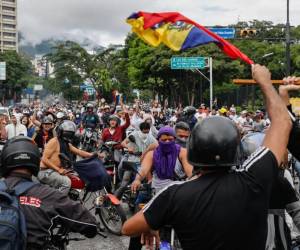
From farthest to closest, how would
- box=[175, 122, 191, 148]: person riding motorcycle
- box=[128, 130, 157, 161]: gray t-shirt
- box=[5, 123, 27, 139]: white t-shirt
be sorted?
box=[5, 123, 27, 139]: white t-shirt < box=[128, 130, 157, 161]: gray t-shirt < box=[175, 122, 191, 148]: person riding motorcycle

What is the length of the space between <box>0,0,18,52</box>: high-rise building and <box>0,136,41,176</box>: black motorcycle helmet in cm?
16227

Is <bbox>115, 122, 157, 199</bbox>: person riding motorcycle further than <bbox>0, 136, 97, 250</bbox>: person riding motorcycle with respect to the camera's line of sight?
Yes

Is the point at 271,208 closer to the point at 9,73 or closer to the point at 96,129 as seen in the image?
the point at 96,129

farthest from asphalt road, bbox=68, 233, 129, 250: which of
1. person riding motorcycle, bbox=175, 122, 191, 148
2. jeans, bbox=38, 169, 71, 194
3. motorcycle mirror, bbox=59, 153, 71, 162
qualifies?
person riding motorcycle, bbox=175, 122, 191, 148

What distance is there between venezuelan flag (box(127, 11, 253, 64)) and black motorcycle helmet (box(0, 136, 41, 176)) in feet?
4.54

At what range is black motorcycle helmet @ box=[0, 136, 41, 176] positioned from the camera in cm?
308

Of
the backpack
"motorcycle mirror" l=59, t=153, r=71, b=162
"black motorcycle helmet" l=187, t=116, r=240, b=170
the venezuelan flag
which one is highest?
the venezuelan flag

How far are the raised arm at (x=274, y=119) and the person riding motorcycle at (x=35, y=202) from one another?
1.21 metres

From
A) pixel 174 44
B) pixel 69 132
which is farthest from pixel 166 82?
pixel 174 44

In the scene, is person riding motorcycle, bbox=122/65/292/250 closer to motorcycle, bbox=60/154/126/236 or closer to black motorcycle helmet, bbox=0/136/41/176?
black motorcycle helmet, bbox=0/136/41/176

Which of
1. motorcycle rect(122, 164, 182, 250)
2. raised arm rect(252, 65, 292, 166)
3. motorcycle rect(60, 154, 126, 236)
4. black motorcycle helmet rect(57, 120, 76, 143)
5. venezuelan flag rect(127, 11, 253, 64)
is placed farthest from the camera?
black motorcycle helmet rect(57, 120, 76, 143)

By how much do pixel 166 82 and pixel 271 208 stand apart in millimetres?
43162

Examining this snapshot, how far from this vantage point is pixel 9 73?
93938 mm

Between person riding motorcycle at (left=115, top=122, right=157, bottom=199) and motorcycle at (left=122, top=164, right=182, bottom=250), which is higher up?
person riding motorcycle at (left=115, top=122, right=157, bottom=199)
